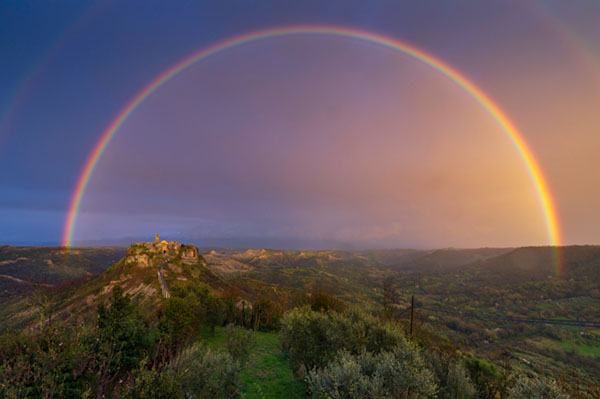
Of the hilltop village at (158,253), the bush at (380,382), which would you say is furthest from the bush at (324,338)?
the hilltop village at (158,253)

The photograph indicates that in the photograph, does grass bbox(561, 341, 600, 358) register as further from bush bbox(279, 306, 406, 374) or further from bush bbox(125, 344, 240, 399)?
bush bbox(125, 344, 240, 399)

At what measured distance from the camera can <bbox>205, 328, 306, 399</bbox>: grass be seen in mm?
22391

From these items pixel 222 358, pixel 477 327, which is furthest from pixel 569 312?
pixel 222 358

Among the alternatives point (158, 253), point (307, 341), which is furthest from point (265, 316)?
point (158, 253)

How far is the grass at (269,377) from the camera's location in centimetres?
2239

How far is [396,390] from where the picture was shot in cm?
1444

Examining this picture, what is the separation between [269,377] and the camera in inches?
1035

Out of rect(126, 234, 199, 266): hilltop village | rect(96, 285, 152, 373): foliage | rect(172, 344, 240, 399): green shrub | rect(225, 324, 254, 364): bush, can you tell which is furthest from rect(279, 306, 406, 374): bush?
rect(126, 234, 199, 266): hilltop village

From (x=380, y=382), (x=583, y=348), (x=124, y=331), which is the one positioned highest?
(x=380, y=382)

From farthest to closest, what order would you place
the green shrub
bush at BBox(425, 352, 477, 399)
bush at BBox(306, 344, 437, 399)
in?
bush at BBox(425, 352, 477, 399) → bush at BBox(306, 344, 437, 399) → the green shrub

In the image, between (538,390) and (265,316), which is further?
(265,316)

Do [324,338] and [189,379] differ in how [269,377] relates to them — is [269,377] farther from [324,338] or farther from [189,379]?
[189,379]

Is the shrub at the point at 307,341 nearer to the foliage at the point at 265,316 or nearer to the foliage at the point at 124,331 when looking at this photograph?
the foliage at the point at 124,331

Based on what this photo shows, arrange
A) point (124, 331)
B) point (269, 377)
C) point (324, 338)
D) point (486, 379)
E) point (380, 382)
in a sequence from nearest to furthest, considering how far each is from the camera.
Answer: point (380, 382) < point (124, 331) < point (486, 379) < point (324, 338) < point (269, 377)
